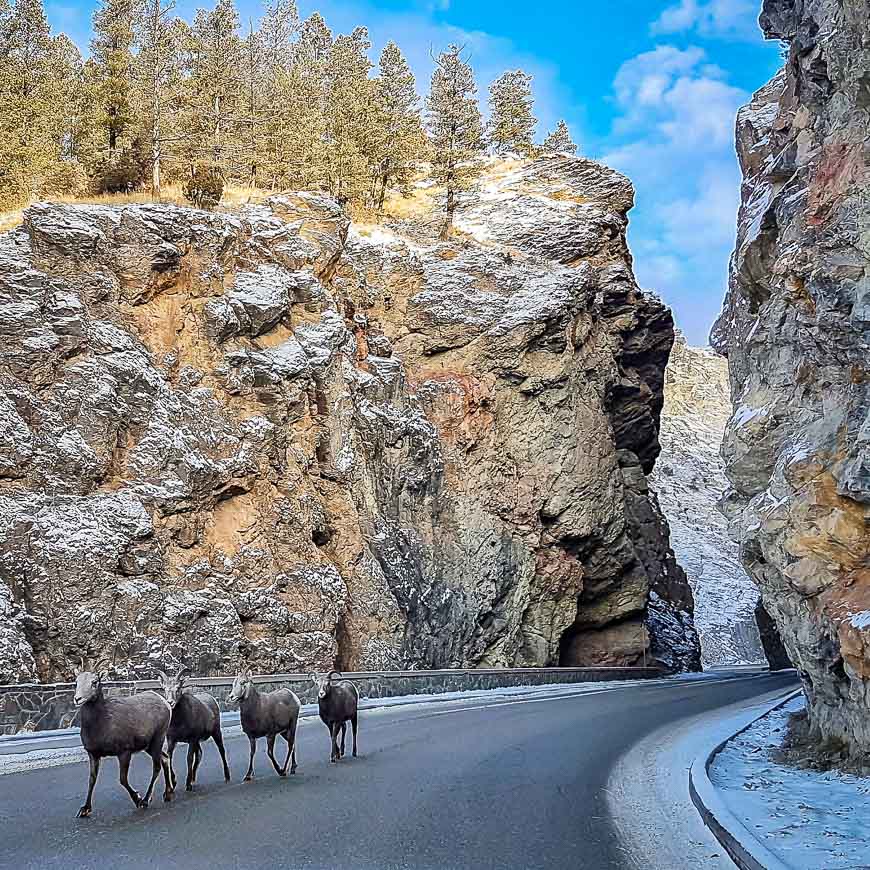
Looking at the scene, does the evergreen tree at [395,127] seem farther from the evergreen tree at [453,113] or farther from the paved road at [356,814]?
the paved road at [356,814]

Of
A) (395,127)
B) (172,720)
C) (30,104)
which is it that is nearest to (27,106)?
(30,104)

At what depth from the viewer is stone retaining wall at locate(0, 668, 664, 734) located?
50.8ft

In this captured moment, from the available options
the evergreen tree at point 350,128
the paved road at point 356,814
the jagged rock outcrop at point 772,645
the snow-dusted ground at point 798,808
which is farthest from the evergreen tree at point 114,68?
the jagged rock outcrop at point 772,645

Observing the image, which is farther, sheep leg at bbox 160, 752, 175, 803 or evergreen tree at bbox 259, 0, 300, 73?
evergreen tree at bbox 259, 0, 300, 73

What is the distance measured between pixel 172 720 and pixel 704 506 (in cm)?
10744

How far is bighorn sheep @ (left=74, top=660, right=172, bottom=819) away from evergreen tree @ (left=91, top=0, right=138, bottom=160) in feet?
117

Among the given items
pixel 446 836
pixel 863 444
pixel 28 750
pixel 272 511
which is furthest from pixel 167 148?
pixel 446 836

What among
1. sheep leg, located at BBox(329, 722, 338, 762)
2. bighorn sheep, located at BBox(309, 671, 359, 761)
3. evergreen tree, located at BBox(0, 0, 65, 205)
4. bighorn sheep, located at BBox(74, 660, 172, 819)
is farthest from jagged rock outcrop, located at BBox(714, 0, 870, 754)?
evergreen tree, located at BBox(0, 0, 65, 205)

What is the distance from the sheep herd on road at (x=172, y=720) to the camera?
855 cm

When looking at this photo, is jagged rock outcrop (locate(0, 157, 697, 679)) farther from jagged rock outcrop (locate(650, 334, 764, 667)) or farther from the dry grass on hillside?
jagged rock outcrop (locate(650, 334, 764, 667))

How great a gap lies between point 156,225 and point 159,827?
27.8 meters

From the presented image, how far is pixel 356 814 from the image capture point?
867 centimetres

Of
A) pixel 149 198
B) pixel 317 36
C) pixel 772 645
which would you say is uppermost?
pixel 317 36

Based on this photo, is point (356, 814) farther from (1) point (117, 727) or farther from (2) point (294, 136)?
(2) point (294, 136)
